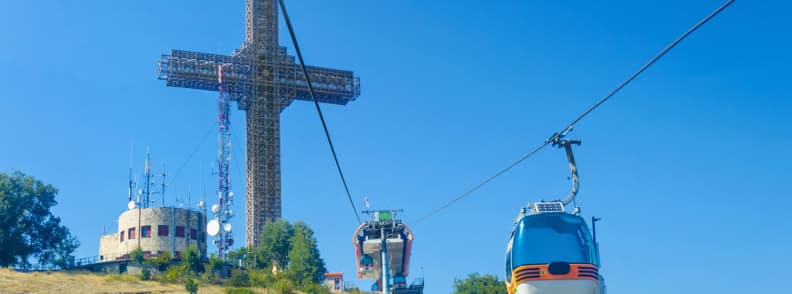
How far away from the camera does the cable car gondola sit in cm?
2912

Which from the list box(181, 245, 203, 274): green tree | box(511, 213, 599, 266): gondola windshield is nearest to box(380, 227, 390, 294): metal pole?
box(181, 245, 203, 274): green tree

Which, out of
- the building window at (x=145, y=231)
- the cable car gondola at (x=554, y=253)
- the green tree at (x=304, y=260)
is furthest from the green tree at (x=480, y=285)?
the cable car gondola at (x=554, y=253)

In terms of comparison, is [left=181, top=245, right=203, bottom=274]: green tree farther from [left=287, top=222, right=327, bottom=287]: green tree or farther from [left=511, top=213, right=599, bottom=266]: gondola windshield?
[left=511, top=213, right=599, bottom=266]: gondola windshield

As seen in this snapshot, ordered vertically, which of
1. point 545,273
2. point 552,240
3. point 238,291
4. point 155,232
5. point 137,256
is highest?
point 155,232

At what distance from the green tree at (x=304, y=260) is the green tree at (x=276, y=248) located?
932mm

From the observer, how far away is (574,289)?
95.5ft

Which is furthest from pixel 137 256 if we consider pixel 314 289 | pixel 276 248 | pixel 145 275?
pixel 314 289

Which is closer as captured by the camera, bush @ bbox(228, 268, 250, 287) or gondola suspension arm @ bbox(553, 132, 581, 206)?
gondola suspension arm @ bbox(553, 132, 581, 206)

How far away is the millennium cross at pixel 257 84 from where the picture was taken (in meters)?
90.2

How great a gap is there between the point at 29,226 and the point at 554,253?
204 feet

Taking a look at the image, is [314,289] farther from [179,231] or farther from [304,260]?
[179,231]

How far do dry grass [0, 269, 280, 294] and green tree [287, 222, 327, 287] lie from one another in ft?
16.3

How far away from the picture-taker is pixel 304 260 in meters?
77.4

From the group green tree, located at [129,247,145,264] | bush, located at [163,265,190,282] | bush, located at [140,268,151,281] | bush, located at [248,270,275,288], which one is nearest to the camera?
bush, located at [140,268,151,281]
